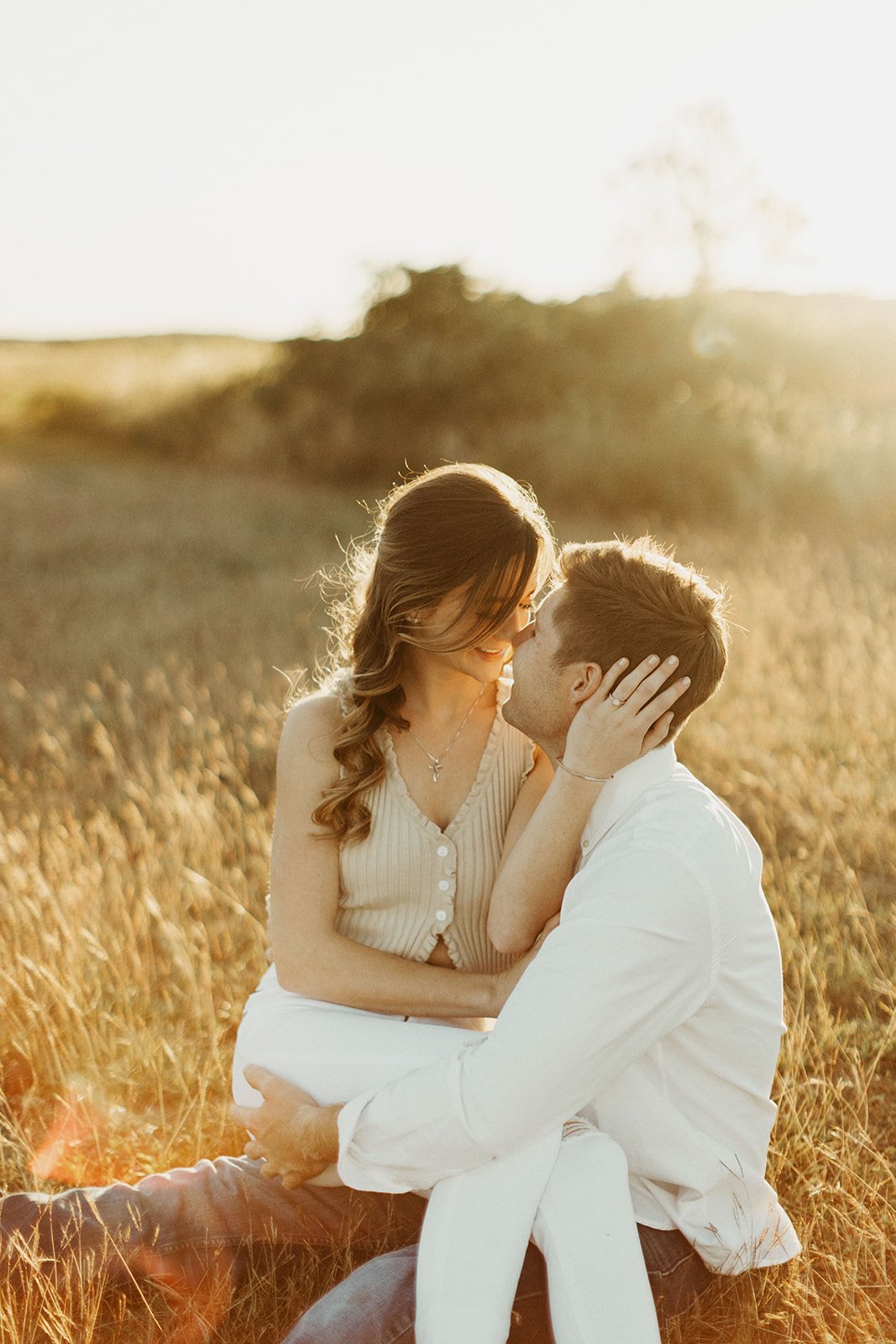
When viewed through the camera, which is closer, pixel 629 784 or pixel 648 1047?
pixel 648 1047

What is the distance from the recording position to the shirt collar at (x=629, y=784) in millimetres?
2215

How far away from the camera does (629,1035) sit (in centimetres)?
188

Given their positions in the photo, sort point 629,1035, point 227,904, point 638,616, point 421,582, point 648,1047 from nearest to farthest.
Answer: point 629,1035, point 648,1047, point 638,616, point 421,582, point 227,904

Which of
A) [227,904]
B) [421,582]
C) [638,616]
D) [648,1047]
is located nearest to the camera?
[648,1047]

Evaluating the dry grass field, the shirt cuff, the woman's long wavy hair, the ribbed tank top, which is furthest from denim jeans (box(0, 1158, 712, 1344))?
the woman's long wavy hair

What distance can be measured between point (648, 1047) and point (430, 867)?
82 cm

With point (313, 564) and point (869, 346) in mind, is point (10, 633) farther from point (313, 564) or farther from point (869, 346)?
point (869, 346)

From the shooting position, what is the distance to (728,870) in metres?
1.96

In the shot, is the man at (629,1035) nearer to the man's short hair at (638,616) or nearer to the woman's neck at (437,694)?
the man's short hair at (638,616)

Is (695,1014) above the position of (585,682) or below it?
below

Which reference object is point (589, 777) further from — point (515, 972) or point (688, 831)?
point (515, 972)

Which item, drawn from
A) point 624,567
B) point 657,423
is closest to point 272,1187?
point 624,567

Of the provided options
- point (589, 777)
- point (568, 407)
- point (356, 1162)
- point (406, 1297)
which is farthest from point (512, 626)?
point (568, 407)

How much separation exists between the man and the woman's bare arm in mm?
307
